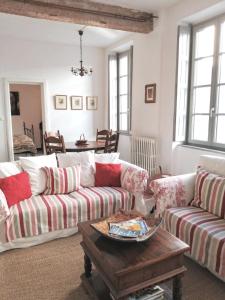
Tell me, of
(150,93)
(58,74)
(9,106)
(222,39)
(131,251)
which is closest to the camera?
(131,251)

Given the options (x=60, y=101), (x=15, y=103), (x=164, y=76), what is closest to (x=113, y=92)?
(x=60, y=101)

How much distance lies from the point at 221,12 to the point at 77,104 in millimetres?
3523

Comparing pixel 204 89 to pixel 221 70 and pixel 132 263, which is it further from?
pixel 132 263

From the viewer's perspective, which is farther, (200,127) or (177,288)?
(200,127)

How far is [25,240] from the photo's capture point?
2406 millimetres

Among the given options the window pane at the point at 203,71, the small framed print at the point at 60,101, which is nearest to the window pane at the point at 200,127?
the window pane at the point at 203,71

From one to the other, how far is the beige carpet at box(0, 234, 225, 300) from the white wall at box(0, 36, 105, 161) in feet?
11.1

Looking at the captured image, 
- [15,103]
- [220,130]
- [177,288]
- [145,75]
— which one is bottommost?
[177,288]

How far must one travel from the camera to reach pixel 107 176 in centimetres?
303

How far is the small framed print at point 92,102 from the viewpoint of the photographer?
19.4 ft

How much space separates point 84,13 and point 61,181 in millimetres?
2460

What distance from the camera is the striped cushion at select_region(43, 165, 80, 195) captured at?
2.77m

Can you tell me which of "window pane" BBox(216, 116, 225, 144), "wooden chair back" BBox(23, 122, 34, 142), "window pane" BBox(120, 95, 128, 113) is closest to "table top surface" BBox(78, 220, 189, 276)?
"window pane" BBox(216, 116, 225, 144)

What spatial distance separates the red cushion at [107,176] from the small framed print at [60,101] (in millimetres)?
2986
